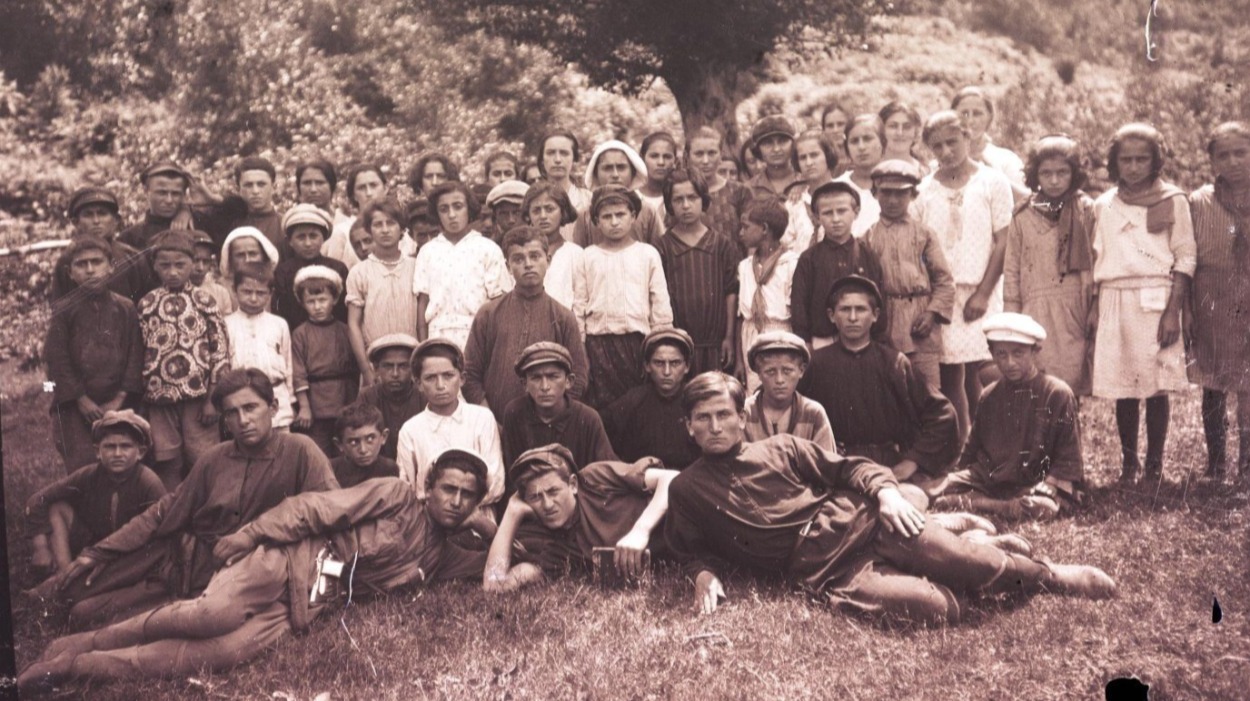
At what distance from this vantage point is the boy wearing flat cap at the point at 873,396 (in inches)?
204

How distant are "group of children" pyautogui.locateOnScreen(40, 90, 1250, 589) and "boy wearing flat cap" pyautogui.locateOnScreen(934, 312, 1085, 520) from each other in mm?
10

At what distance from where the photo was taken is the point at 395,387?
5.18 meters

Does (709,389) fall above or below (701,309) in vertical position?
below

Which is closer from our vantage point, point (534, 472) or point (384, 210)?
point (534, 472)

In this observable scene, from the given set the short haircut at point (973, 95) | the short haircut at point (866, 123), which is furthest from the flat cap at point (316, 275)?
the short haircut at point (973, 95)

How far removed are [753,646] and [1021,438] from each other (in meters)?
1.76

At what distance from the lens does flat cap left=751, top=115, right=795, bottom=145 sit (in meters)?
5.85

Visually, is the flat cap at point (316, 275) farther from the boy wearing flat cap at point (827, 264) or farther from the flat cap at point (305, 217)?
the boy wearing flat cap at point (827, 264)

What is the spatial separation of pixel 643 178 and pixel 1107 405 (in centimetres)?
291

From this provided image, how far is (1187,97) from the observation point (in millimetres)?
5766

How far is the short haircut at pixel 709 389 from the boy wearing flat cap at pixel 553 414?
60 centimetres

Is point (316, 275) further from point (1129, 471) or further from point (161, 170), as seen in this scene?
point (1129, 471)

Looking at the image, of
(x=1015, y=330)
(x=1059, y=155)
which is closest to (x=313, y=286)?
(x=1015, y=330)

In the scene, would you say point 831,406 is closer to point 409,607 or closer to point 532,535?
point 532,535
